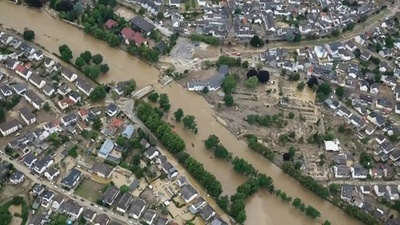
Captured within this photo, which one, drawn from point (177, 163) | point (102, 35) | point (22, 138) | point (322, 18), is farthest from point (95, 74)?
point (322, 18)

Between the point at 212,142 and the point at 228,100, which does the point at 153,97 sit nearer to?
the point at 228,100

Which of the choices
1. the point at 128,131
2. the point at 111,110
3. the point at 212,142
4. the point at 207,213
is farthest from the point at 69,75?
the point at 207,213

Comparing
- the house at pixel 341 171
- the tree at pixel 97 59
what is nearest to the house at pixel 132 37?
A: the tree at pixel 97 59

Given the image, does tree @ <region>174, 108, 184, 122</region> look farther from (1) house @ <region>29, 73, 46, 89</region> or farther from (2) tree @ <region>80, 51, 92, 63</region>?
(1) house @ <region>29, 73, 46, 89</region>

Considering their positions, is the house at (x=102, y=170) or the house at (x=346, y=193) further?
the house at (x=346, y=193)

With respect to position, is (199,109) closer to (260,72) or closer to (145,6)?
(260,72)

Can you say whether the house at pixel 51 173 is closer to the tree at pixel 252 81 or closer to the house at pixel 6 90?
the house at pixel 6 90
